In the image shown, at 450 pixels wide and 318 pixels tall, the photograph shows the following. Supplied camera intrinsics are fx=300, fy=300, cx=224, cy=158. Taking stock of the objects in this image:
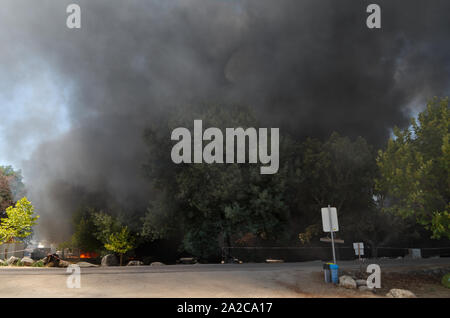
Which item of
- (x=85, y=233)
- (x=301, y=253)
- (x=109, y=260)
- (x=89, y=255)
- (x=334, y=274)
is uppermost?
(x=334, y=274)

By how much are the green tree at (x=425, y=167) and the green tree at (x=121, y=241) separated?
24.5 m

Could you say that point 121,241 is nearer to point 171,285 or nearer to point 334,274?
point 171,285

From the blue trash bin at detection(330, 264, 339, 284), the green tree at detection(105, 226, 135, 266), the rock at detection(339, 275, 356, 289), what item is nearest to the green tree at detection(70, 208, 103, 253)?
the green tree at detection(105, 226, 135, 266)

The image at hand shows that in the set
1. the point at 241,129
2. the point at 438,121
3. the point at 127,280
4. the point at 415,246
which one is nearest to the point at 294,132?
the point at 241,129

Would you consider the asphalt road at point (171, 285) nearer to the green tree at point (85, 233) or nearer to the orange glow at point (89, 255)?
the green tree at point (85, 233)

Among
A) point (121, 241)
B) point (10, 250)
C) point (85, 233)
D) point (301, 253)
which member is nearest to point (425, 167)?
point (301, 253)

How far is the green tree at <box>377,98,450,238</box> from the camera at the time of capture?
1516 centimetres

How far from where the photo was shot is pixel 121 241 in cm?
3053

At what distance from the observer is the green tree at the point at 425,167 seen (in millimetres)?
15156

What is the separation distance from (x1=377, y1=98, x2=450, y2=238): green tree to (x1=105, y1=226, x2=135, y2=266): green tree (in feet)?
80.5

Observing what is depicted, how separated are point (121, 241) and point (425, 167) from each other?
27.0 m

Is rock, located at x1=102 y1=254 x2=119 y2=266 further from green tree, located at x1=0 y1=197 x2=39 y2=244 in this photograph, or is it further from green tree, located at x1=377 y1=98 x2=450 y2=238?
green tree, located at x1=377 y1=98 x2=450 y2=238

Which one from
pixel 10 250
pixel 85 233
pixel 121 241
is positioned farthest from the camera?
pixel 85 233

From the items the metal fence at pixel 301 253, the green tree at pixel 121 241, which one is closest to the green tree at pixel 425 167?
the metal fence at pixel 301 253
